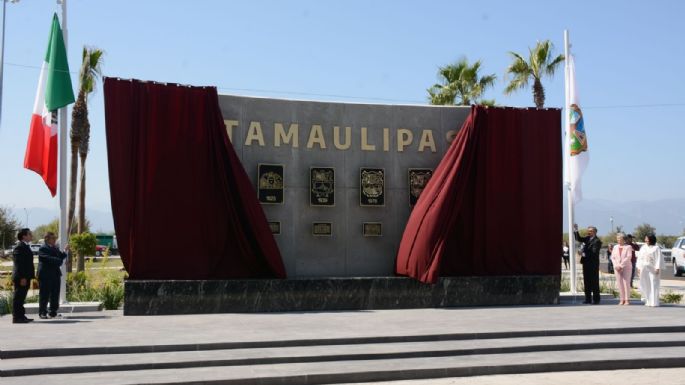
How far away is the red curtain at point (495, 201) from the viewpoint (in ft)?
51.4

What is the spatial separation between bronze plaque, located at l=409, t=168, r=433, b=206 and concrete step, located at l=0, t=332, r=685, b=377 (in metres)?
5.84

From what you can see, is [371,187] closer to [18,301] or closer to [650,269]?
[650,269]

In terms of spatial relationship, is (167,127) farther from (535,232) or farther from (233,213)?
(535,232)

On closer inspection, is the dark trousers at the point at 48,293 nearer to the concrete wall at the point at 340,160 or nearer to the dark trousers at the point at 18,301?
the dark trousers at the point at 18,301

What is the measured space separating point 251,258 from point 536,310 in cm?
588

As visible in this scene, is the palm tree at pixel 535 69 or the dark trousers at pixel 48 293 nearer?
the dark trousers at pixel 48 293

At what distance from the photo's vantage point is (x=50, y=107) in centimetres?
1497

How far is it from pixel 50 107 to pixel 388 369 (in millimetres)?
9753

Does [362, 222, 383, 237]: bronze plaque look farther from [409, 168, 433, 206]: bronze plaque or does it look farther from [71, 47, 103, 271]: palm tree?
[71, 47, 103, 271]: palm tree

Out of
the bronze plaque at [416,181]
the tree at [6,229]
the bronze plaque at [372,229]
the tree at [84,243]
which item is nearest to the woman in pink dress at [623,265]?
the bronze plaque at [416,181]

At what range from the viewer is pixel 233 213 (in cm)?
1469

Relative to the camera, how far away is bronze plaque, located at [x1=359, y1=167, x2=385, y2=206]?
1612cm

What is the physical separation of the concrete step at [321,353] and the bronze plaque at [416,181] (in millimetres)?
5842

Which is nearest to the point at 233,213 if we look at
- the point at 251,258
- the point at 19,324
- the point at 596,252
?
the point at 251,258
